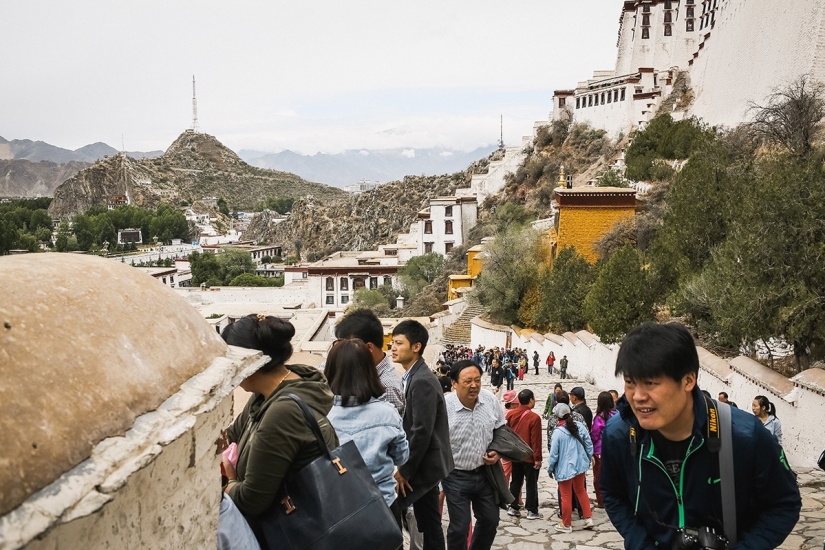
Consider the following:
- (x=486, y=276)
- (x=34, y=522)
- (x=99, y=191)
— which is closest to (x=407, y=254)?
(x=486, y=276)

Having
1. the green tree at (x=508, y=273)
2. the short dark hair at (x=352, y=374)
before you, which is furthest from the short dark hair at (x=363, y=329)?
the green tree at (x=508, y=273)

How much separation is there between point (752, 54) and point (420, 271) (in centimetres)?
2404

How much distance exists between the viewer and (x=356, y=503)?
2.46 meters

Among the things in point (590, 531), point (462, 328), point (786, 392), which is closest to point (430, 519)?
point (590, 531)

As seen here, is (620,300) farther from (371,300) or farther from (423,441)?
(371,300)

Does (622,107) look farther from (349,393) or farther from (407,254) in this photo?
(349,393)

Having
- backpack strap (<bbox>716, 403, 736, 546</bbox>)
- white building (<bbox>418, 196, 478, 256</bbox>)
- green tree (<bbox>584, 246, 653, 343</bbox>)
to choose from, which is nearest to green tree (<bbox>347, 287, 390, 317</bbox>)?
white building (<bbox>418, 196, 478, 256</bbox>)

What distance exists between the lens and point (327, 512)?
7.95ft

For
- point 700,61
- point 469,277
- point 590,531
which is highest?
point 700,61

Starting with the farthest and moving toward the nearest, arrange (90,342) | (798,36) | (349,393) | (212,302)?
(212,302)
(798,36)
(349,393)
(90,342)

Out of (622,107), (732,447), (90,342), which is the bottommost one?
(732,447)

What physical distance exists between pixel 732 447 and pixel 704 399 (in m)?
0.18

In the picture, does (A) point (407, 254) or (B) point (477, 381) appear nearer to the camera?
(B) point (477, 381)

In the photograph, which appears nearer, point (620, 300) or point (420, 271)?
point (620, 300)
